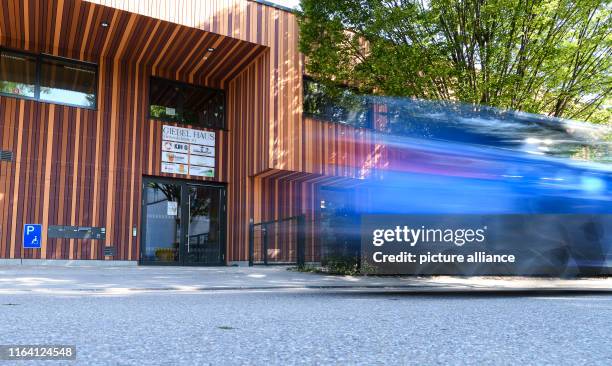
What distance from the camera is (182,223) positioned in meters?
17.7

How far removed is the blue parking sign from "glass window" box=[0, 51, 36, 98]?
3.96 metres

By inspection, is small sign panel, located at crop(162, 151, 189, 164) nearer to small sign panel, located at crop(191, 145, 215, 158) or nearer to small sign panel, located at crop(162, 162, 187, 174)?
small sign panel, located at crop(162, 162, 187, 174)

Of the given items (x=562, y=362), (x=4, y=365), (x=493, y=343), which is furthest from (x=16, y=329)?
(x=562, y=362)

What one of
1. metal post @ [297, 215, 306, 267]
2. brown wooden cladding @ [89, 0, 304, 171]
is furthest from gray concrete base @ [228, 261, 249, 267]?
metal post @ [297, 215, 306, 267]

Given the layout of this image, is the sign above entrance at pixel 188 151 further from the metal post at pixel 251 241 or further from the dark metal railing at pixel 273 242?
the dark metal railing at pixel 273 242

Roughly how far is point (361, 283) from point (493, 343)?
5625 millimetres

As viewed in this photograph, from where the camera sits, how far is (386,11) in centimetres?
1298

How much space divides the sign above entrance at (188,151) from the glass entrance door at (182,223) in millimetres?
461

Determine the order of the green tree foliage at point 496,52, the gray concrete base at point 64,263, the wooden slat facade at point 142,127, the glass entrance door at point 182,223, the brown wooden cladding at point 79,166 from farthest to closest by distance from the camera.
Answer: the glass entrance door at point 182,223, the brown wooden cladding at point 79,166, the wooden slat facade at point 142,127, the gray concrete base at point 64,263, the green tree foliage at point 496,52

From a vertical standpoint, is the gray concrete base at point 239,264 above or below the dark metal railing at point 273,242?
below

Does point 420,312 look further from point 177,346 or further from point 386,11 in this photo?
point 386,11

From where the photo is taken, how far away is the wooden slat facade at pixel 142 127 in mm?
14898

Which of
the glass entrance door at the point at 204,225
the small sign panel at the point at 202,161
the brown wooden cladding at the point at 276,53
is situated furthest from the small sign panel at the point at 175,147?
the brown wooden cladding at the point at 276,53

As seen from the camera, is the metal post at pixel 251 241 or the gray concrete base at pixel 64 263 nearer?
the gray concrete base at pixel 64 263
